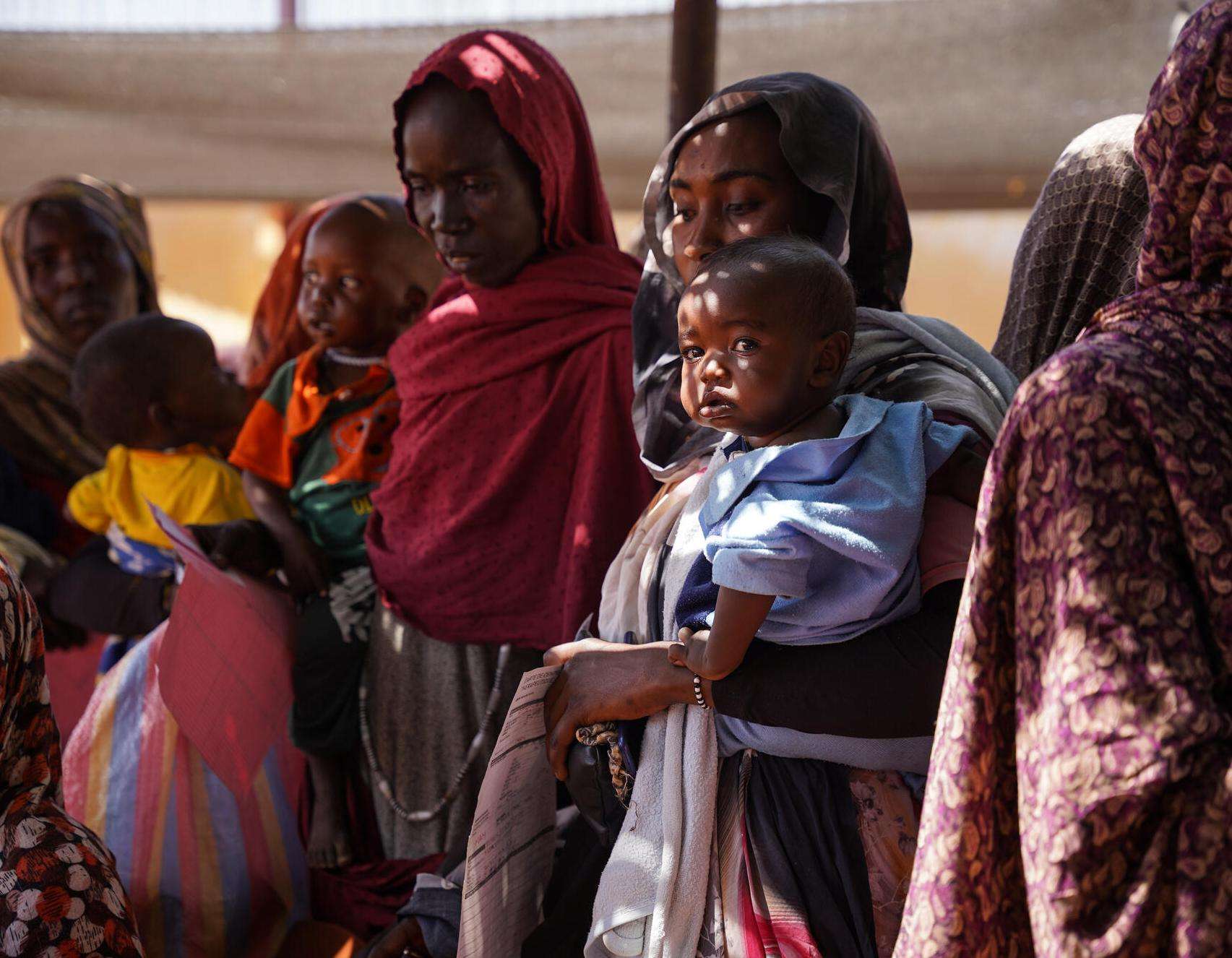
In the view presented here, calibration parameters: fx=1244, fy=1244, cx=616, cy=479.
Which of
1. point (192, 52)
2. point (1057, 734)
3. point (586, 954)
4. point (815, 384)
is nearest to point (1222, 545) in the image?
point (1057, 734)

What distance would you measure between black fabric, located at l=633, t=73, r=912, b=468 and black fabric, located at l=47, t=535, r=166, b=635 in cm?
156

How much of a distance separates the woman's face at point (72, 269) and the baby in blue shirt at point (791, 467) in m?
2.78

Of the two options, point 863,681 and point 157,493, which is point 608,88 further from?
point 863,681

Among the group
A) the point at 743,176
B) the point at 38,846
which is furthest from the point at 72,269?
the point at 743,176

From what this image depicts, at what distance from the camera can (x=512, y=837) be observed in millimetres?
2053

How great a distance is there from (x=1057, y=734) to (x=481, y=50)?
1.98 m

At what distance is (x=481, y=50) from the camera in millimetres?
2689

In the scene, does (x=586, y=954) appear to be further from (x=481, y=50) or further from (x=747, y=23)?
(x=747, y=23)

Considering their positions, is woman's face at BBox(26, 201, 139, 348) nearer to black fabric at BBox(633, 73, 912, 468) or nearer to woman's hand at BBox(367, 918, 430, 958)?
black fabric at BBox(633, 73, 912, 468)

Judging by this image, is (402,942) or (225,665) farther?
(225,665)

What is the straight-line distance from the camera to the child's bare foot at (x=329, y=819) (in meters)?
2.83

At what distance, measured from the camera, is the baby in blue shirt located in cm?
162

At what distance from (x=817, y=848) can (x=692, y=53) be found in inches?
84.2

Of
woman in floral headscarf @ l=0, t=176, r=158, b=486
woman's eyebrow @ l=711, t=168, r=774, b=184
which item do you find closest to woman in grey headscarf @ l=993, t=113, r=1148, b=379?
woman's eyebrow @ l=711, t=168, r=774, b=184
